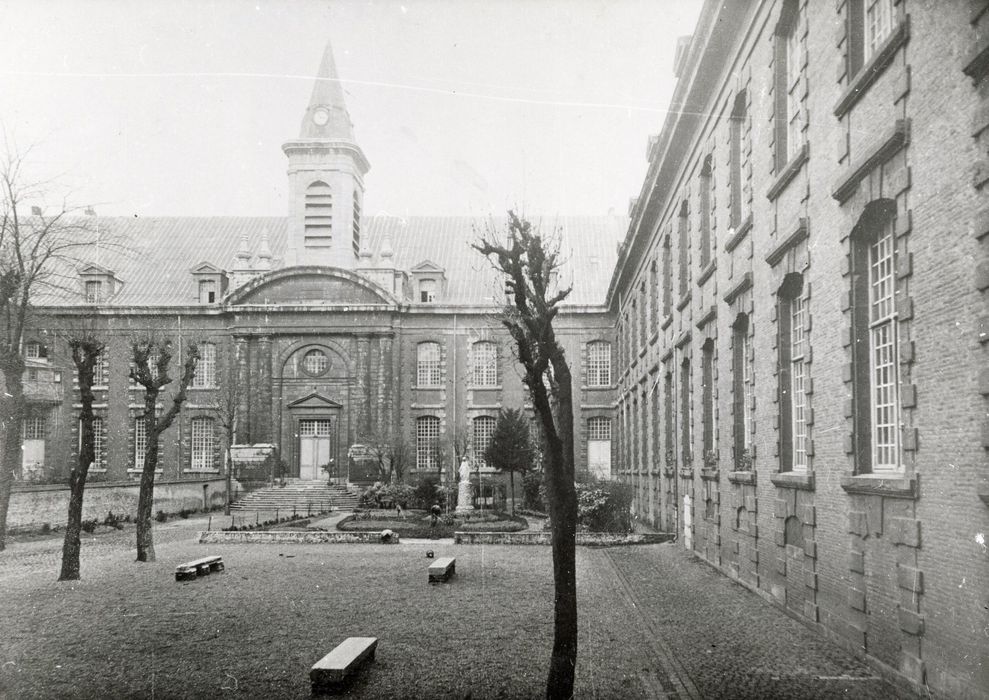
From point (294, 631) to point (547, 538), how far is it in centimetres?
1082

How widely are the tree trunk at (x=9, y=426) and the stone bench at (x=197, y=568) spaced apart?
22.8 ft

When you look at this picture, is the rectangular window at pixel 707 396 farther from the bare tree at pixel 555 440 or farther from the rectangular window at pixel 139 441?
the rectangular window at pixel 139 441

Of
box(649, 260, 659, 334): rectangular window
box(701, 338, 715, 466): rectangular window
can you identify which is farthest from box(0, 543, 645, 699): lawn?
box(649, 260, 659, 334): rectangular window

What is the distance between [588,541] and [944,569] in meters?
13.4

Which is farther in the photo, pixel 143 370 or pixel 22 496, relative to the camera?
pixel 22 496

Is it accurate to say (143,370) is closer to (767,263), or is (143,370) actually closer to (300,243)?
(767,263)

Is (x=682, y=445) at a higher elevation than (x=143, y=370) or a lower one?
lower

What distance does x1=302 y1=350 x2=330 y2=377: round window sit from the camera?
4119cm

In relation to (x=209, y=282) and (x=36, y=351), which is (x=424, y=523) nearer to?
(x=209, y=282)

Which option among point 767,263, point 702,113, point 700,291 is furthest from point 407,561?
point 702,113

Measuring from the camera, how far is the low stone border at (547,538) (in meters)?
19.8

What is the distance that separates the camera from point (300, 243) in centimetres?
4216

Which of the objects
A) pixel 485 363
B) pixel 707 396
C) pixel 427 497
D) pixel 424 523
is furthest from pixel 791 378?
pixel 485 363

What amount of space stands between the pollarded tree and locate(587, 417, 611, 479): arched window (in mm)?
6875
